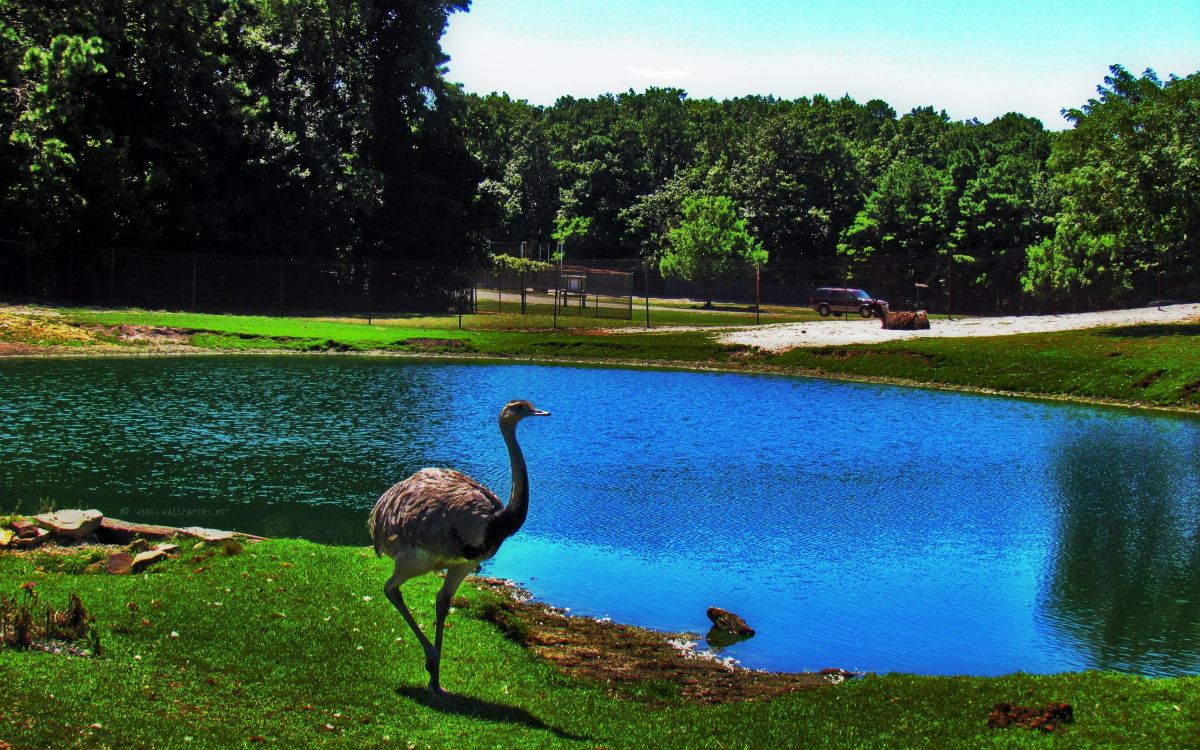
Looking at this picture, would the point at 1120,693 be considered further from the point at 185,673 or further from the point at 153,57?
the point at 153,57

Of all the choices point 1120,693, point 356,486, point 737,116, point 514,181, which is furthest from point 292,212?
point 737,116

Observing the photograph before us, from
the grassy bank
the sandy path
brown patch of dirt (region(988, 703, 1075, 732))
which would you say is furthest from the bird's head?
the sandy path

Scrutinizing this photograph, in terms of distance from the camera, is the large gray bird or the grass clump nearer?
the grass clump

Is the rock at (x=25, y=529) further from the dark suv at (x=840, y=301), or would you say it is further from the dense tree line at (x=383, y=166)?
the dark suv at (x=840, y=301)

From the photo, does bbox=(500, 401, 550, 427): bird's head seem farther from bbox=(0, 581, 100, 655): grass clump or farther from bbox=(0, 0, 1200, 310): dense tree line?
bbox=(0, 0, 1200, 310): dense tree line

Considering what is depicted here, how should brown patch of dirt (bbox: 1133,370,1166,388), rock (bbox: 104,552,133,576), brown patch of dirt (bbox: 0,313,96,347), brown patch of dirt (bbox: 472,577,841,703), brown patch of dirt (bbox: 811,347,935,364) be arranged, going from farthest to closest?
1. brown patch of dirt (bbox: 811,347,935,364)
2. brown patch of dirt (bbox: 0,313,96,347)
3. brown patch of dirt (bbox: 1133,370,1166,388)
4. rock (bbox: 104,552,133,576)
5. brown patch of dirt (bbox: 472,577,841,703)

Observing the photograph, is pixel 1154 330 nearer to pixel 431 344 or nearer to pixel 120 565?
pixel 431 344

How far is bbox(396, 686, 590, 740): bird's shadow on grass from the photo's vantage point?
29.9ft

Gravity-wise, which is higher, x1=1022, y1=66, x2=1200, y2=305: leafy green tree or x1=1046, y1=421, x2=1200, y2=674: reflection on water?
x1=1022, y1=66, x2=1200, y2=305: leafy green tree

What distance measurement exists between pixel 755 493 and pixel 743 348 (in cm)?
2809

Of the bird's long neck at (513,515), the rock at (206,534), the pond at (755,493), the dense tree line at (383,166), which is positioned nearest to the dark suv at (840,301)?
the dense tree line at (383,166)

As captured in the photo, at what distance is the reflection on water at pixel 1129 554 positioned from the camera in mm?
13148

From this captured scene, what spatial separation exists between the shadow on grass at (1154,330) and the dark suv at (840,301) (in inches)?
995

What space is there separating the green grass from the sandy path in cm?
3769
